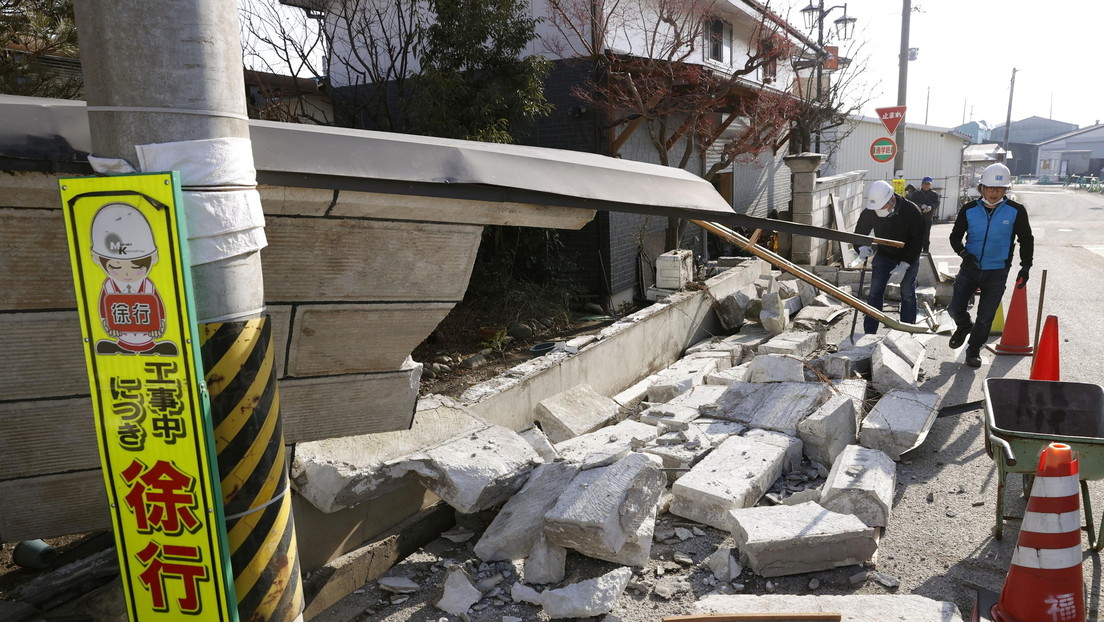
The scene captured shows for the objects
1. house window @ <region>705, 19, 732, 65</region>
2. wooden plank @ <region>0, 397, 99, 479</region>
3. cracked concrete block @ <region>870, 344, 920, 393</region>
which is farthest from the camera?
house window @ <region>705, 19, 732, 65</region>

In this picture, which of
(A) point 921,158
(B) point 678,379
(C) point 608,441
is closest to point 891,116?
(B) point 678,379

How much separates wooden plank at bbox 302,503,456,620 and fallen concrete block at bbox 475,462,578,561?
45cm

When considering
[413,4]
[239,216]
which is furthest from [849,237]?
[413,4]

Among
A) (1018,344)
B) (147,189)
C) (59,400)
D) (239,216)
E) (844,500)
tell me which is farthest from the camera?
(1018,344)

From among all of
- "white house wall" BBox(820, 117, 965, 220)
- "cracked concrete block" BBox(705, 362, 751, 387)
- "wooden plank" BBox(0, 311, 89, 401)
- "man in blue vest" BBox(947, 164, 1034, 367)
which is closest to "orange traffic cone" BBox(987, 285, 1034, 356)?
"man in blue vest" BBox(947, 164, 1034, 367)

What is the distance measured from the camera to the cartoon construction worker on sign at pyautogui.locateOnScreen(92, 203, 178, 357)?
206 cm

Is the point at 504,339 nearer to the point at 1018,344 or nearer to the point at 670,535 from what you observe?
→ the point at 670,535

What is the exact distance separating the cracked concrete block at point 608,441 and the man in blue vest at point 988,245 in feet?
13.9

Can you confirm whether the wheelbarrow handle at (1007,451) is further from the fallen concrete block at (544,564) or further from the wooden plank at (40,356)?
the wooden plank at (40,356)

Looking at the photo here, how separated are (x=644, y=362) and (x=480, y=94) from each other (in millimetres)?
3745

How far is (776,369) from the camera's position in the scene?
667cm

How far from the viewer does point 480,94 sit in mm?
8320

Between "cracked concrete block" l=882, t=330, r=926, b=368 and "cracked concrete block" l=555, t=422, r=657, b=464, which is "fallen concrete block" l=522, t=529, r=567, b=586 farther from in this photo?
"cracked concrete block" l=882, t=330, r=926, b=368

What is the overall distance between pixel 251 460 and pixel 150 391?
401 mm
